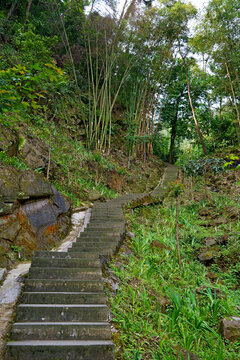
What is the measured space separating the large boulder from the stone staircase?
0.68 m

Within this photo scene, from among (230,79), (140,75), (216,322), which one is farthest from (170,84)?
(216,322)

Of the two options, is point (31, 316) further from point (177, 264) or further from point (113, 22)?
point (113, 22)

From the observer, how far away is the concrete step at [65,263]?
2.84m

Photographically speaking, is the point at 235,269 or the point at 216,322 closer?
the point at 216,322

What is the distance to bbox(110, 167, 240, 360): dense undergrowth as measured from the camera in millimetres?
2234

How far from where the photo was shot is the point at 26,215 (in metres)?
3.71

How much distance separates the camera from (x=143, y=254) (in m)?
4.21

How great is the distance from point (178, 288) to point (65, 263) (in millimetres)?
1711

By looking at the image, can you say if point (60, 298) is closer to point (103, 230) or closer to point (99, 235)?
point (99, 235)

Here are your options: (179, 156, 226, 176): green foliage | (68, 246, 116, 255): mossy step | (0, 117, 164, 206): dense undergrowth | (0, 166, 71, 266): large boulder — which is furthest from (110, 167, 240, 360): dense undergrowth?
(0, 117, 164, 206): dense undergrowth

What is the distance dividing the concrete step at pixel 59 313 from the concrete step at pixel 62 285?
276mm

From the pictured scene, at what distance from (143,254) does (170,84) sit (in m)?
14.5

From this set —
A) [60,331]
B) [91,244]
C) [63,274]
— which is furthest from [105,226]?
[60,331]

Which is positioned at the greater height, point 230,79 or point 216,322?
point 230,79
